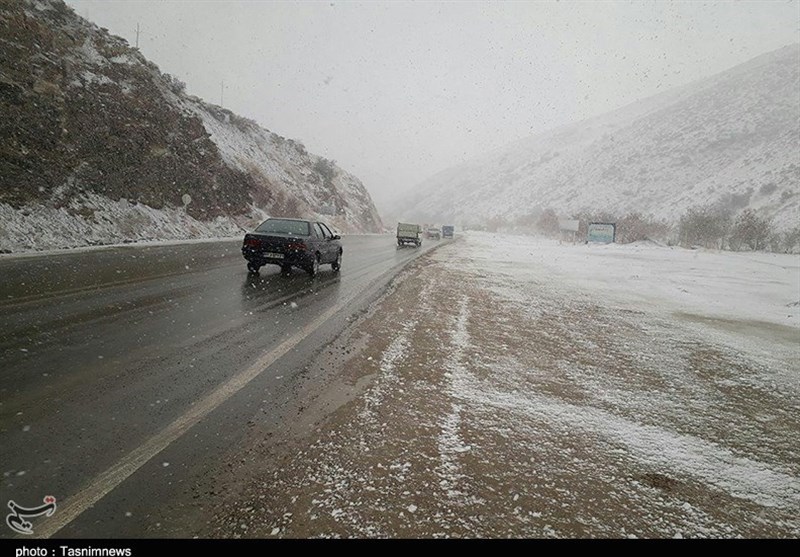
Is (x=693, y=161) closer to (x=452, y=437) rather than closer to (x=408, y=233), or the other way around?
(x=408, y=233)

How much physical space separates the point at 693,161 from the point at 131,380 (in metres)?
125

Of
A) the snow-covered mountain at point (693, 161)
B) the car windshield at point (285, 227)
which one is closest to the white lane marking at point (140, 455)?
the car windshield at point (285, 227)

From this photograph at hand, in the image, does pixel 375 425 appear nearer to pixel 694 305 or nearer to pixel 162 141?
pixel 694 305

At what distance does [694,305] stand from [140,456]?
12.8 metres

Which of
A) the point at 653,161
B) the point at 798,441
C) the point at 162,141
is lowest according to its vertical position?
the point at 798,441

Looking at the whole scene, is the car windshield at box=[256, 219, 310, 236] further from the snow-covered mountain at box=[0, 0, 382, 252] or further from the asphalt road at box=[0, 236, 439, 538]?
the snow-covered mountain at box=[0, 0, 382, 252]

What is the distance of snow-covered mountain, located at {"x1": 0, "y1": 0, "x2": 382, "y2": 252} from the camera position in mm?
16328

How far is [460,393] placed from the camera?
4.11 metres

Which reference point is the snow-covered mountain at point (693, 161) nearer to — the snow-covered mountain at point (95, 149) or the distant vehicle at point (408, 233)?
the distant vehicle at point (408, 233)

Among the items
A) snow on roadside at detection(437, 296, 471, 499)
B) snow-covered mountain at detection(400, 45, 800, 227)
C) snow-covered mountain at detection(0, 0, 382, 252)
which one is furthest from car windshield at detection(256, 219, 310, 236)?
snow-covered mountain at detection(400, 45, 800, 227)

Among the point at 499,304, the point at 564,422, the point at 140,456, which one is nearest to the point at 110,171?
the point at 499,304

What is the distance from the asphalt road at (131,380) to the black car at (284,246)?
6.11 feet

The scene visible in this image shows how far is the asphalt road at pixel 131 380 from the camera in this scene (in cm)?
238

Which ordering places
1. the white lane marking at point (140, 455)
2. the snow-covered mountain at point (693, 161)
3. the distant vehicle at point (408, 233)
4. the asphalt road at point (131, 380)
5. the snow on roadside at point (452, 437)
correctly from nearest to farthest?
the white lane marking at point (140, 455)
the asphalt road at point (131, 380)
the snow on roadside at point (452, 437)
the distant vehicle at point (408, 233)
the snow-covered mountain at point (693, 161)
